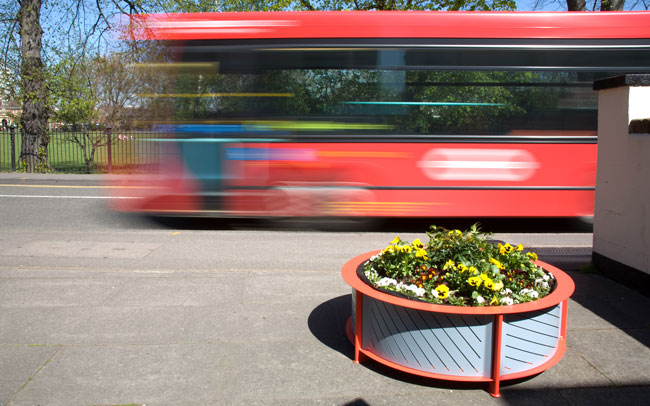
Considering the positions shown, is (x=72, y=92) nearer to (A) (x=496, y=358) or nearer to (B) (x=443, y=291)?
(B) (x=443, y=291)

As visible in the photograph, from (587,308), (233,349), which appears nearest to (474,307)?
(233,349)

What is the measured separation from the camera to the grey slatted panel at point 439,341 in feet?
10.6

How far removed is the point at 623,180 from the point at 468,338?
10.9 ft

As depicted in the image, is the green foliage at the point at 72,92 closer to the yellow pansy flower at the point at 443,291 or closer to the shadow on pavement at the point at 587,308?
the shadow on pavement at the point at 587,308

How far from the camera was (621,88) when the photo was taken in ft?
18.1

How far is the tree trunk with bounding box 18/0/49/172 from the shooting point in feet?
57.3

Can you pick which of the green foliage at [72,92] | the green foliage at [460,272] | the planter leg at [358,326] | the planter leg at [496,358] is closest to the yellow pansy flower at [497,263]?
the green foliage at [460,272]

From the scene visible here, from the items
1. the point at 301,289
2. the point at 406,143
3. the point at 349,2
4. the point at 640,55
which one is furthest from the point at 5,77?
the point at 640,55

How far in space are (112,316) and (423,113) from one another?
16.9ft

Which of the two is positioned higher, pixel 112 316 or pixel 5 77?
pixel 5 77

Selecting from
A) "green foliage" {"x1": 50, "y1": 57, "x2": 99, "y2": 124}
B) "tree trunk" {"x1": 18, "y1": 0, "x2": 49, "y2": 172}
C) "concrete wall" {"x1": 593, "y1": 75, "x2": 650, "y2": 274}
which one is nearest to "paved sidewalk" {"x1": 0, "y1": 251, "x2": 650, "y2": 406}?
"concrete wall" {"x1": 593, "y1": 75, "x2": 650, "y2": 274}

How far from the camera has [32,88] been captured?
17828mm

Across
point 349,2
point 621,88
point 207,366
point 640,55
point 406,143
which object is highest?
point 349,2

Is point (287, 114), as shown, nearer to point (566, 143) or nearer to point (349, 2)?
point (566, 143)
